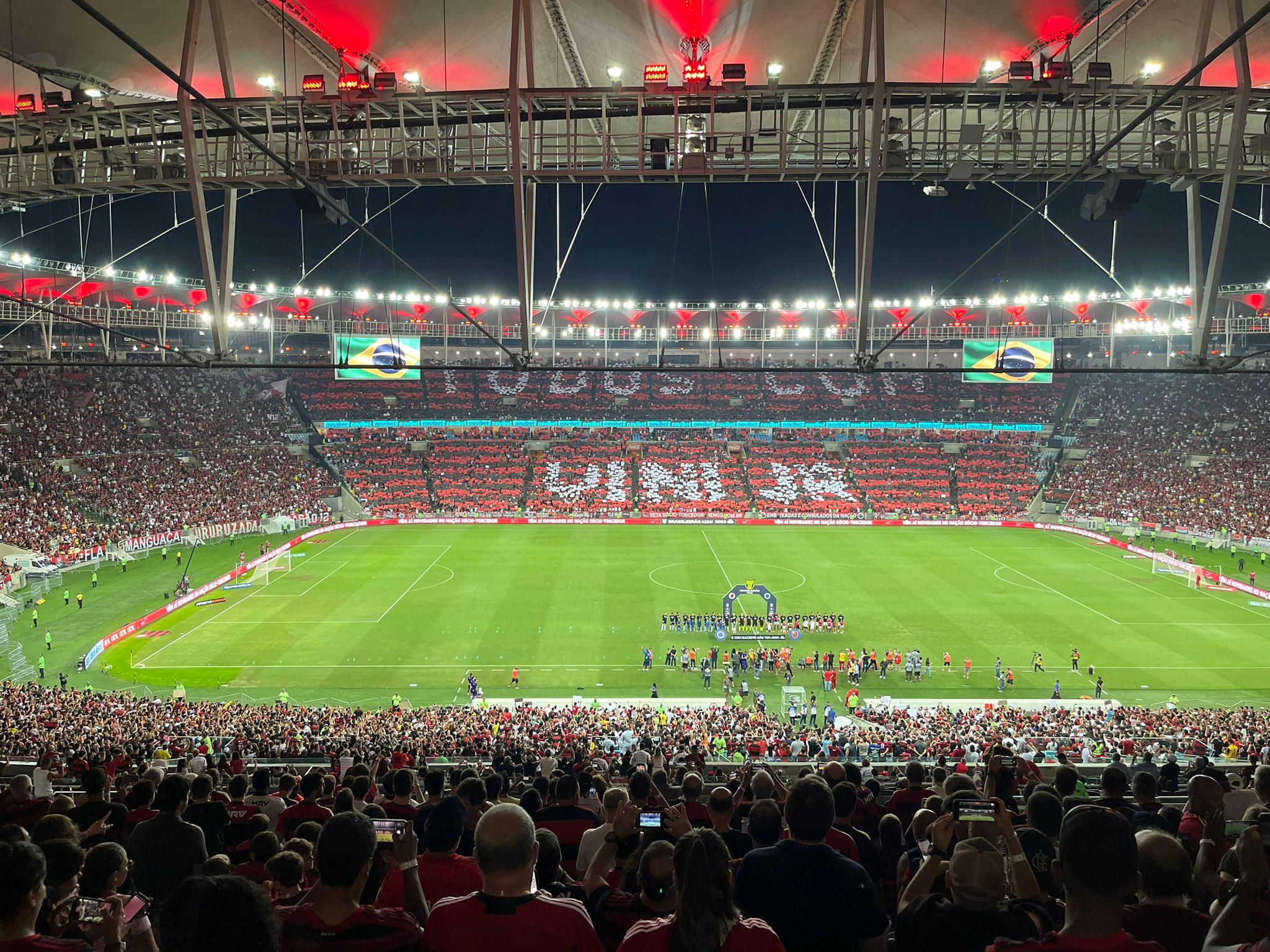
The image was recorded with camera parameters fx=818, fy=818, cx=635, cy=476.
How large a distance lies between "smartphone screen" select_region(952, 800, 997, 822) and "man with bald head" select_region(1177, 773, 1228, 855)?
2.37 meters

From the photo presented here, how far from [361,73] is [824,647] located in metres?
24.1

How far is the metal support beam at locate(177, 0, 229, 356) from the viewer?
42.3 feet

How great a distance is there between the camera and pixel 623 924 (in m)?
3.80

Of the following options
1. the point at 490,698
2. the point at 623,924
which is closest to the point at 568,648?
the point at 490,698

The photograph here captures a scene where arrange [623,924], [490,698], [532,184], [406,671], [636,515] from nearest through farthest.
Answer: [623,924]
[532,184]
[490,698]
[406,671]
[636,515]

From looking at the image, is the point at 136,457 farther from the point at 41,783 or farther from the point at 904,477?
the point at 904,477

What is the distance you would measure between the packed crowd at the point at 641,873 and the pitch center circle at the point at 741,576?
31022 millimetres

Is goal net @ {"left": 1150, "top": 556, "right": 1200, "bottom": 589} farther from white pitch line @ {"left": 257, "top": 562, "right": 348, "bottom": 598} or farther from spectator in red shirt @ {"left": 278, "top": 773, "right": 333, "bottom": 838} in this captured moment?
spectator in red shirt @ {"left": 278, "top": 773, "right": 333, "bottom": 838}

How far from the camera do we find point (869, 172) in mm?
13656

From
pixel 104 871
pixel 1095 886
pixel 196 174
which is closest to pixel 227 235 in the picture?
pixel 196 174

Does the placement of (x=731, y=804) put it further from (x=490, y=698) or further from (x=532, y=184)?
(x=490, y=698)

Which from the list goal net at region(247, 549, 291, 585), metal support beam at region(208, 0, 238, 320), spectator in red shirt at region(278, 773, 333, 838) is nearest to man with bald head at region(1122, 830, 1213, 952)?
spectator in red shirt at region(278, 773, 333, 838)

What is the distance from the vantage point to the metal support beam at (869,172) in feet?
41.0

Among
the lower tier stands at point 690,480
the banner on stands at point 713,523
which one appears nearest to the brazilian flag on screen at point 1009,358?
the banner on stands at point 713,523
